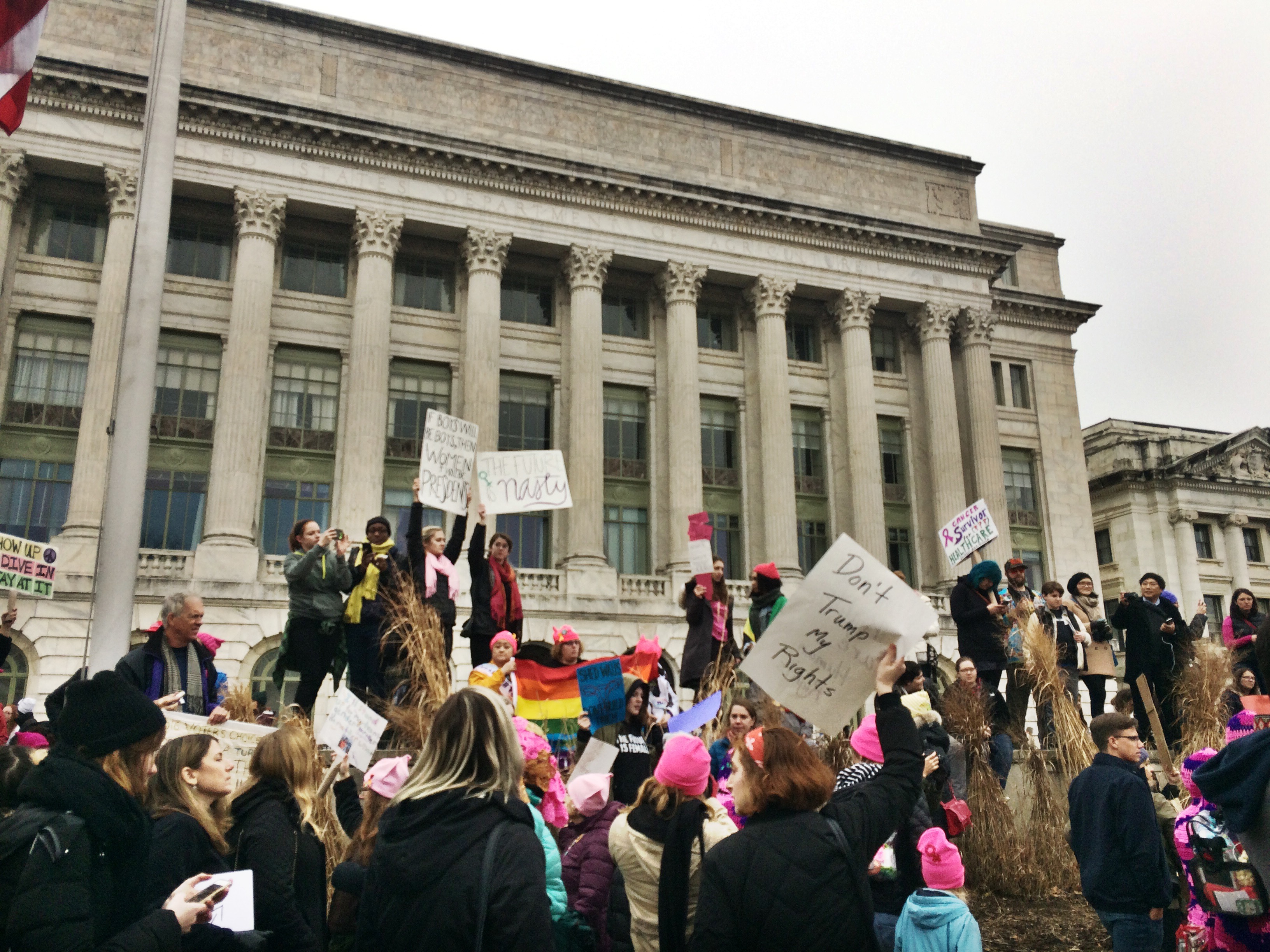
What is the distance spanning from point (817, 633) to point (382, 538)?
26.1 feet

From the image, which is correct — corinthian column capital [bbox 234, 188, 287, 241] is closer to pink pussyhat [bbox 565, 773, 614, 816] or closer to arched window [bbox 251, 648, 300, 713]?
arched window [bbox 251, 648, 300, 713]

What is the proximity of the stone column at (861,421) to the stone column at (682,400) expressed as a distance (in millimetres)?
5597

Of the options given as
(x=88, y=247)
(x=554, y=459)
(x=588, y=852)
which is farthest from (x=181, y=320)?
(x=588, y=852)

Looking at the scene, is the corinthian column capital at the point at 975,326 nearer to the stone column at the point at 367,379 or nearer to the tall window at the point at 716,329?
the tall window at the point at 716,329

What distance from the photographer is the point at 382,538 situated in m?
11.6

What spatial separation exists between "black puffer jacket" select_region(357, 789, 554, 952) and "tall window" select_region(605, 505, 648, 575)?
1181 inches

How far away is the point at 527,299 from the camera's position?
3544 cm

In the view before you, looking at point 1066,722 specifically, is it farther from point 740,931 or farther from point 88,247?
point 88,247

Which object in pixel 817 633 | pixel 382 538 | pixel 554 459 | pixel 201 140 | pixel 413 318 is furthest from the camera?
pixel 413 318

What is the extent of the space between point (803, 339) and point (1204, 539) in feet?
85.6

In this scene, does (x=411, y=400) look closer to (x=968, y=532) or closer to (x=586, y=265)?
(x=586, y=265)

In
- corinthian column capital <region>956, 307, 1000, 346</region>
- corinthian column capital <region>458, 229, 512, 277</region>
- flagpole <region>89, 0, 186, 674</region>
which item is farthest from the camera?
corinthian column capital <region>956, 307, 1000, 346</region>

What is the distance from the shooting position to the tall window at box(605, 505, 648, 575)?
33.9 meters

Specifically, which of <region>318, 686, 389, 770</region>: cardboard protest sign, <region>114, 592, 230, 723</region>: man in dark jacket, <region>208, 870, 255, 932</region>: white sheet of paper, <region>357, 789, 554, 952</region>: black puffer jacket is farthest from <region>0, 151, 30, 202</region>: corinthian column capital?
<region>357, 789, 554, 952</region>: black puffer jacket
